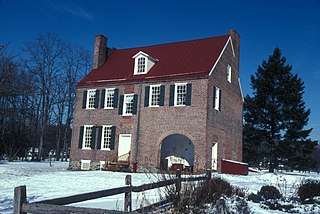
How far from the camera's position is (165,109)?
21.5 meters

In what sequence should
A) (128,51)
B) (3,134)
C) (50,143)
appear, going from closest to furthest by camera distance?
(128,51) < (3,134) < (50,143)

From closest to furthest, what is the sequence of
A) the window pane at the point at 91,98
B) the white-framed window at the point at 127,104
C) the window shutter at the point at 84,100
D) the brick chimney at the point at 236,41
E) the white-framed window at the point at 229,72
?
the white-framed window at the point at 127,104
the white-framed window at the point at 229,72
the window pane at the point at 91,98
the window shutter at the point at 84,100
the brick chimney at the point at 236,41

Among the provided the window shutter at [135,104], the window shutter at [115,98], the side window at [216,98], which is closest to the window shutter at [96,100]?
the window shutter at [115,98]

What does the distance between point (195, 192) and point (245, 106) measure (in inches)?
971

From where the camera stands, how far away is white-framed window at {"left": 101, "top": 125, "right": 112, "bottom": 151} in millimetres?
23609

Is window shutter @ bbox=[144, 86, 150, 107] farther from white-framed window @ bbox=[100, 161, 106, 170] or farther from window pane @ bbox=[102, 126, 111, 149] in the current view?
white-framed window @ bbox=[100, 161, 106, 170]

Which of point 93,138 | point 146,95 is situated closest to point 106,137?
point 93,138

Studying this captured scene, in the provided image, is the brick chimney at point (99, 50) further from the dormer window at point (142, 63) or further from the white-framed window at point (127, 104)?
the white-framed window at point (127, 104)

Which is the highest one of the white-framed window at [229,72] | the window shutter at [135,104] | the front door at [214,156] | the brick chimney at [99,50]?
the brick chimney at [99,50]

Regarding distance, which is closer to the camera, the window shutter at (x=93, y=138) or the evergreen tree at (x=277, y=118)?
the window shutter at (x=93, y=138)

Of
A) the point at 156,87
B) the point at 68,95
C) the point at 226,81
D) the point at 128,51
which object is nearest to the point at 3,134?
the point at 68,95

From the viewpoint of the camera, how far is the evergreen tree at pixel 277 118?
1150 inches

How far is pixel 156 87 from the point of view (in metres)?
22.4

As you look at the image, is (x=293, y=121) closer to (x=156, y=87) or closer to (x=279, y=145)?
(x=279, y=145)
